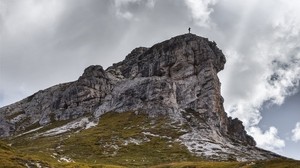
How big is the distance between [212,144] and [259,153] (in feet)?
→ 81.1

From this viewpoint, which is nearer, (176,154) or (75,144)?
(176,154)

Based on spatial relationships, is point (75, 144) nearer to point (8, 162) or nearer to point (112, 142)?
point (112, 142)

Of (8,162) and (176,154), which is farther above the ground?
(176,154)

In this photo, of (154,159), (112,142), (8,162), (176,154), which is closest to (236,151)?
(176,154)

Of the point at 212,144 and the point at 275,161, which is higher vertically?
the point at 212,144

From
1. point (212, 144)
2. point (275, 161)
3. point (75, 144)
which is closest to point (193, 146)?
point (212, 144)

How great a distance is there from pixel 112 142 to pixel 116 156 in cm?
2619

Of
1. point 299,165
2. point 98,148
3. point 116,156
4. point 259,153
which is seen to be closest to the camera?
point 299,165

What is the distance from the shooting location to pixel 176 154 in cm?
17175

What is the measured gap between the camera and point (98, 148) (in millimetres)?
183250

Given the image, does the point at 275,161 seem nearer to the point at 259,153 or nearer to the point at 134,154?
the point at 134,154

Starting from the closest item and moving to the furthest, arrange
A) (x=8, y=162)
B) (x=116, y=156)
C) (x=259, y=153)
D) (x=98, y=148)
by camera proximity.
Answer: (x=8, y=162)
(x=116, y=156)
(x=98, y=148)
(x=259, y=153)

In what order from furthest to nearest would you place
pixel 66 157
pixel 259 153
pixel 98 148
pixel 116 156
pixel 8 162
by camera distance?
pixel 259 153 → pixel 98 148 → pixel 116 156 → pixel 66 157 → pixel 8 162

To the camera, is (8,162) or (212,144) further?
(212,144)
